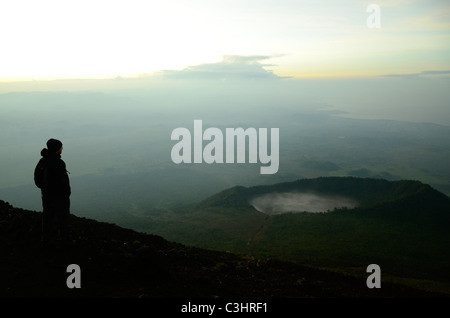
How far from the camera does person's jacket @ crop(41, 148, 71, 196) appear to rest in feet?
31.5

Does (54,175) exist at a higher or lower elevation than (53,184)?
higher

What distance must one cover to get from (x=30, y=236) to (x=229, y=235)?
150 feet

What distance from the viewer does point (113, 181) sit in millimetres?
146125

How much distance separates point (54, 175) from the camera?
9641mm

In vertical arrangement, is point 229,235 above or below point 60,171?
below

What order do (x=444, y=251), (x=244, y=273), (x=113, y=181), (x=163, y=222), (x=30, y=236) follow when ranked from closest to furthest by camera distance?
(x=30, y=236)
(x=244, y=273)
(x=444, y=251)
(x=163, y=222)
(x=113, y=181)

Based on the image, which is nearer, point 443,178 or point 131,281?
point 131,281

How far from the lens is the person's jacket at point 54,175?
9609 millimetres

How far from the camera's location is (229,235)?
55.0 m

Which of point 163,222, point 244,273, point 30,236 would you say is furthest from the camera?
point 163,222

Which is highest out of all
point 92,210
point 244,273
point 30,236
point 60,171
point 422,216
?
point 60,171
